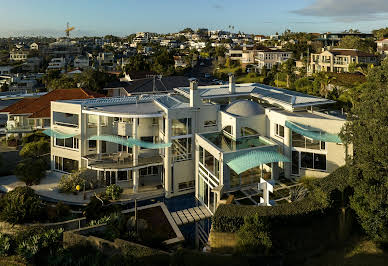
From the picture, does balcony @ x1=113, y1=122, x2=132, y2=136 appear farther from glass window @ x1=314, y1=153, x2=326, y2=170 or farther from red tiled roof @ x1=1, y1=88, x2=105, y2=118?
red tiled roof @ x1=1, y1=88, x2=105, y2=118

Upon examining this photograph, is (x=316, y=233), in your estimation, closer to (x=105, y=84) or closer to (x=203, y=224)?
(x=203, y=224)

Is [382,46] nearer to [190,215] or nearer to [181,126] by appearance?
[181,126]

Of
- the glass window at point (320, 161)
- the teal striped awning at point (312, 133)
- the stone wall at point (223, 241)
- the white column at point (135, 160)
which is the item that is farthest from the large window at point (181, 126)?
the stone wall at point (223, 241)

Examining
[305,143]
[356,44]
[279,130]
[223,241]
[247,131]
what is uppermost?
[356,44]

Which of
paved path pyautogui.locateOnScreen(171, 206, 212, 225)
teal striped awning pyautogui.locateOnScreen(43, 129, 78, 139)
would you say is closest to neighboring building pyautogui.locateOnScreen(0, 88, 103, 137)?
teal striped awning pyautogui.locateOnScreen(43, 129, 78, 139)

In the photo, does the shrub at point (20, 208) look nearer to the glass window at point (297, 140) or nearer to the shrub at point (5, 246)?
the shrub at point (5, 246)

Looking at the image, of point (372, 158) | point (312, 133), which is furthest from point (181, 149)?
point (372, 158)
